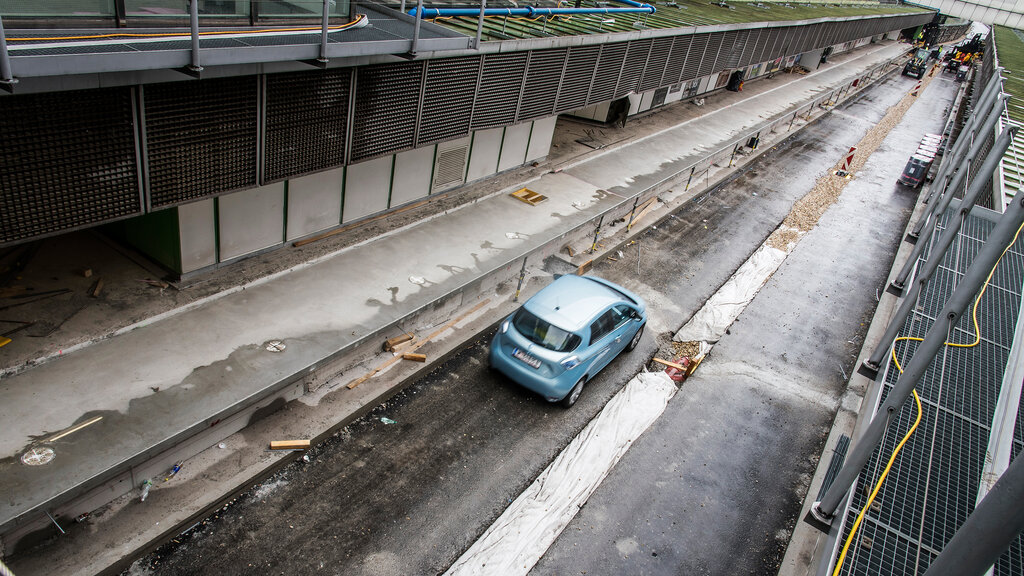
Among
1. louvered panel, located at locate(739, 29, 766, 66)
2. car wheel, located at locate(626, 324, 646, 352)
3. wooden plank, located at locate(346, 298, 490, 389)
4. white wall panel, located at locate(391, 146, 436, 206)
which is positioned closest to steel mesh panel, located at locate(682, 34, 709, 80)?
louvered panel, located at locate(739, 29, 766, 66)

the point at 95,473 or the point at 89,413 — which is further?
the point at 89,413

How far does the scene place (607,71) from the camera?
18219 mm

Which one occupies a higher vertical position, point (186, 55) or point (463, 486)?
point (186, 55)

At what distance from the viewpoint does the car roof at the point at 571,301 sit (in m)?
10.4

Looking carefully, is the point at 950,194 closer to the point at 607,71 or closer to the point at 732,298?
the point at 732,298

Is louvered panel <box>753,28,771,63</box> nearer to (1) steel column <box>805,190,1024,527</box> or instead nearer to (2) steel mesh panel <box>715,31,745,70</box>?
(2) steel mesh panel <box>715,31,745,70</box>

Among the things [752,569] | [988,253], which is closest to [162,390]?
[752,569]

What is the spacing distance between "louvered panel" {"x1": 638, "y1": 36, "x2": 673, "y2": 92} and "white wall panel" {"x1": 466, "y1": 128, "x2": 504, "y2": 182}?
646 centimetres

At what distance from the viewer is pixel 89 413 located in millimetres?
7879

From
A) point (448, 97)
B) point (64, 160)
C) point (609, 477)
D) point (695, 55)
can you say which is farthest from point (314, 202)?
point (695, 55)

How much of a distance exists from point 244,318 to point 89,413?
108 inches

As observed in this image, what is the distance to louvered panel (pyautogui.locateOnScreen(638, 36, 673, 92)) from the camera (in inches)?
793

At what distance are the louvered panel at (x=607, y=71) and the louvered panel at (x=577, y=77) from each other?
0.35 metres

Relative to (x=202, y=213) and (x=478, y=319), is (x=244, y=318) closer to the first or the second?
(x=202, y=213)
